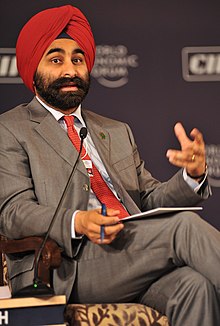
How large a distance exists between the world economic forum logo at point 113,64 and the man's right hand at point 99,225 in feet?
6.78

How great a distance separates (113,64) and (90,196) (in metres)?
1.70

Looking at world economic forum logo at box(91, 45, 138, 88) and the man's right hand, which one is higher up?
world economic forum logo at box(91, 45, 138, 88)

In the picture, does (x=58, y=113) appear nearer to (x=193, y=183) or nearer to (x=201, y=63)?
(x=193, y=183)

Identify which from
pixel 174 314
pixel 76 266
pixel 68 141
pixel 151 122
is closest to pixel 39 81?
pixel 68 141

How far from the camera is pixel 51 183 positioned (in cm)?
318

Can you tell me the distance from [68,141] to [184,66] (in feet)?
5.78

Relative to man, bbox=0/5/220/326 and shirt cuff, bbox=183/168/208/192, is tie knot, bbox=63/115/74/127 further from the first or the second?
shirt cuff, bbox=183/168/208/192

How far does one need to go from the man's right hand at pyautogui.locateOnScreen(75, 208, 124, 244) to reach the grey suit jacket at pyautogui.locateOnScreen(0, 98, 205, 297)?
4.5 inches

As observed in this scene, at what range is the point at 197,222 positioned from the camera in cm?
283

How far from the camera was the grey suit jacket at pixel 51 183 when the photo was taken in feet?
9.87

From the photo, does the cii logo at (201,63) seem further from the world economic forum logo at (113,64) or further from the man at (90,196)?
the man at (90,196)

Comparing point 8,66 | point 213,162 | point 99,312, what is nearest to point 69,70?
point 99,312

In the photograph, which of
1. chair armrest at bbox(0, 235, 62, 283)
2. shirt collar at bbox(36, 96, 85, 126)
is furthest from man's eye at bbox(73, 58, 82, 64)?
chair armrest at bbox(0, 235, 62, 283)

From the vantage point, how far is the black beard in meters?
3.41
